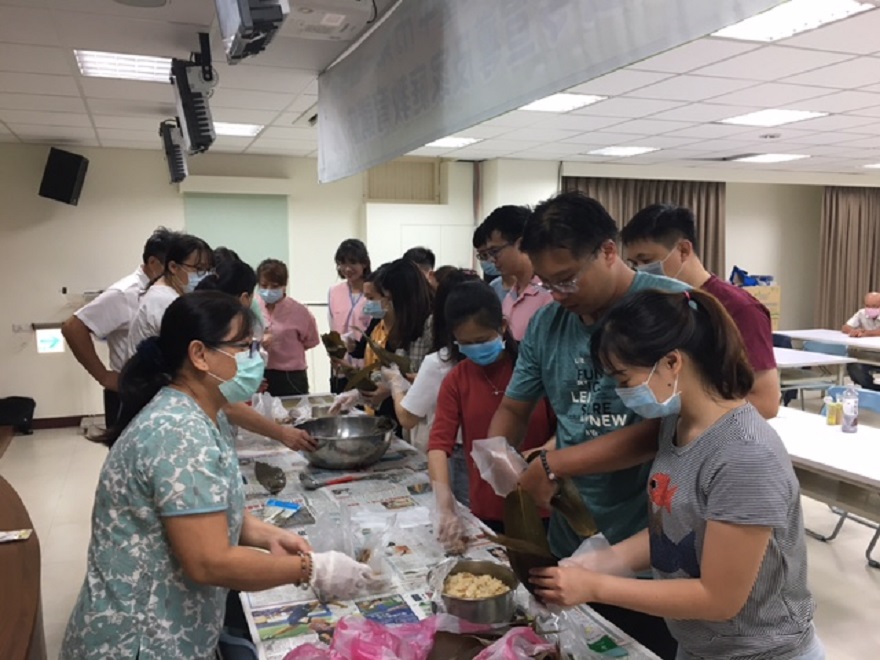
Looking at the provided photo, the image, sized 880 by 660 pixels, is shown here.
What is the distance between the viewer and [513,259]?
265cm

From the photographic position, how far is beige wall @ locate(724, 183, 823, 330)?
8734mm

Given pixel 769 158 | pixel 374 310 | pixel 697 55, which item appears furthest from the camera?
pixel 769 158

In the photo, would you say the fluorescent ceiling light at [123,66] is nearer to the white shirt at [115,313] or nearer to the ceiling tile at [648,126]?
the white shirt at [115,313]

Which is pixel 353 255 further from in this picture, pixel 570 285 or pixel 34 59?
pixel 570 285

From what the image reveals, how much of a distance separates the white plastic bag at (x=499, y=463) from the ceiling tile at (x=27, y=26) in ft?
8.80

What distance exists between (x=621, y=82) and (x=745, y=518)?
3473 mm

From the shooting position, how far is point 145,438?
4.09 feet

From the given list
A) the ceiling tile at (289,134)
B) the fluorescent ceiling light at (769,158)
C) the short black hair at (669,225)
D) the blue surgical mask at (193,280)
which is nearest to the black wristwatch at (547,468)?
the short black hair at (669,225)

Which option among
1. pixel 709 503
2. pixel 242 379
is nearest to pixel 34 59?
pixel 242 379

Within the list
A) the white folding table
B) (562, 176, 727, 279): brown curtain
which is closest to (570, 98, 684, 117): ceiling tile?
the white folding table

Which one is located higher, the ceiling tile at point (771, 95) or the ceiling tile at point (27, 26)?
the ceiling tile at point (771, 95)

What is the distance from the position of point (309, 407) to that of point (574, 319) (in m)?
1.85

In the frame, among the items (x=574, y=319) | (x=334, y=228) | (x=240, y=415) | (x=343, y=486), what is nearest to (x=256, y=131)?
(x=334, y=228)

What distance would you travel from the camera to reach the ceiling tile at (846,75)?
11.7ft
